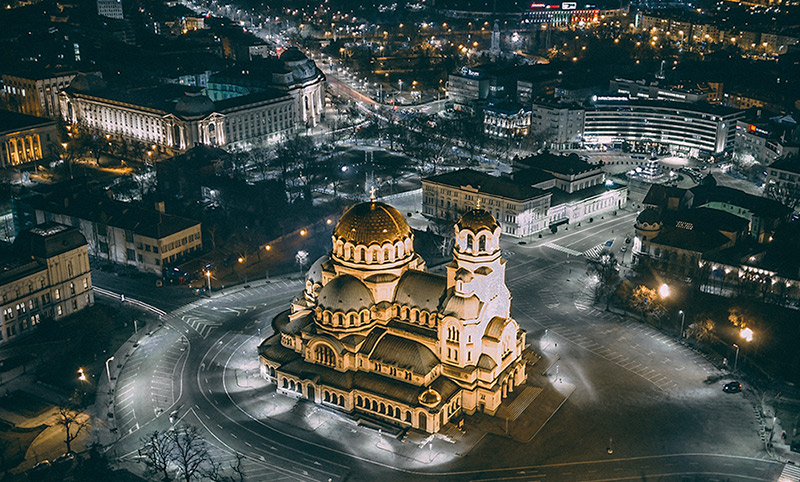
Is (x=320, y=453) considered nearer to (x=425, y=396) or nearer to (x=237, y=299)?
(x=425, y=396)

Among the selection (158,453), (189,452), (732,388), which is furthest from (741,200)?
(158,453)

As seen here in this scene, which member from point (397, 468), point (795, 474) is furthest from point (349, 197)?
point (795, 474)

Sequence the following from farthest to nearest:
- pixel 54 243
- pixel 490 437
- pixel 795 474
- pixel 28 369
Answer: pixel 54 243 < pixel 28 369 < pixel 490 437 < pixel 795 474

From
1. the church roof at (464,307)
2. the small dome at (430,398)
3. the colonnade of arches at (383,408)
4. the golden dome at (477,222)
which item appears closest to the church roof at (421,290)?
the church roof at (464,307)

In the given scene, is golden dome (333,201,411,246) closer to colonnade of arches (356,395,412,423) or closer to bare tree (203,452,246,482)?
colonnade of arches (356,395,412,423)

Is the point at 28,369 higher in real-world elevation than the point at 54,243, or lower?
lower

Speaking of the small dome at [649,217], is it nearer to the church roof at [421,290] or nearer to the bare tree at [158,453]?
the church roof at [421,290]
